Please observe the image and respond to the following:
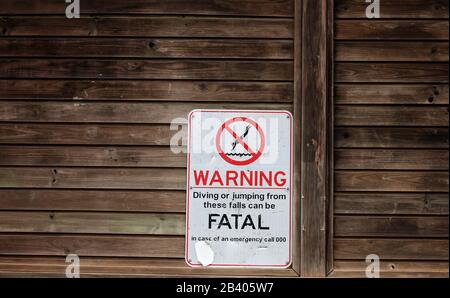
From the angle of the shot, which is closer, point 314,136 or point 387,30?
point 314,136

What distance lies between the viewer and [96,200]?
3.44m

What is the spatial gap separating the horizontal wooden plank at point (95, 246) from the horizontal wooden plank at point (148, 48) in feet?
4.15

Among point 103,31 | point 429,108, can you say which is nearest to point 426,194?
point 429,108

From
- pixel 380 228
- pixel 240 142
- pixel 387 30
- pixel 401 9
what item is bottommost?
pixel 380 228

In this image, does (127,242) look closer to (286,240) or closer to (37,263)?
(37,263)

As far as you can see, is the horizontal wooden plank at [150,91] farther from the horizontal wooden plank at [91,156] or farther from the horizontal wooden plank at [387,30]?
the horizontal wooden plank at [387,30]

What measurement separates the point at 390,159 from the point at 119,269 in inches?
78.9

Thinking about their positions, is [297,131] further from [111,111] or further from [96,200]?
[96,200]

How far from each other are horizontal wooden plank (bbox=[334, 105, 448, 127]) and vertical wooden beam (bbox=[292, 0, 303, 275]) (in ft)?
0.91

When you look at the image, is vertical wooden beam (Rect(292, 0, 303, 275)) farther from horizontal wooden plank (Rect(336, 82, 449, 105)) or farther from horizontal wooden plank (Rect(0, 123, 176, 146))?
horizontal wooden plank (Rect(0, 123, 176, 146))

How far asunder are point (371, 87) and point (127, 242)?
78.5 inches

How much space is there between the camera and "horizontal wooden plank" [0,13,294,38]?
3506 millimetres

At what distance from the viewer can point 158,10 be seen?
11.5 feet

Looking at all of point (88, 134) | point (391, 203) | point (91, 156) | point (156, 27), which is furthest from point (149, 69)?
point (391, 203)
